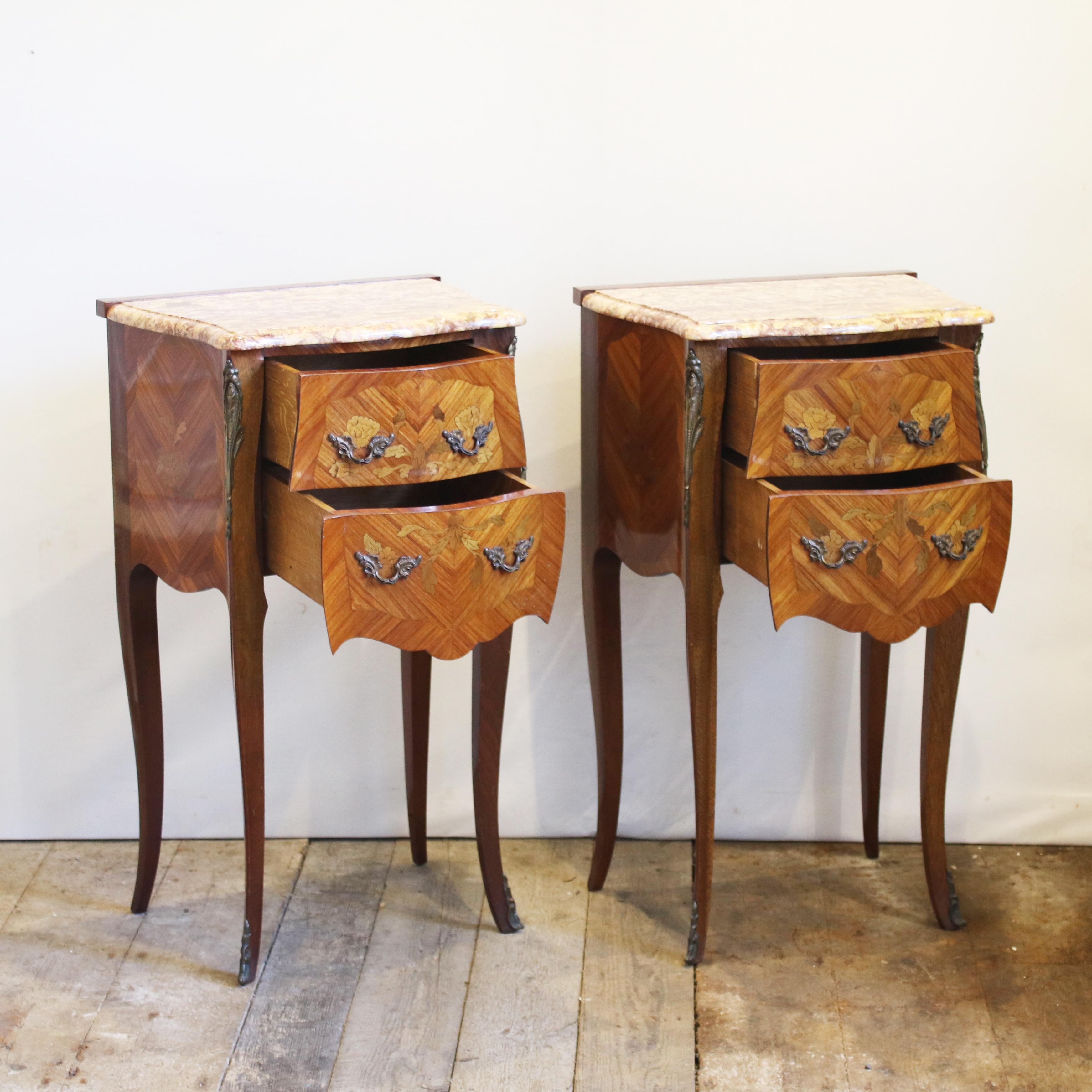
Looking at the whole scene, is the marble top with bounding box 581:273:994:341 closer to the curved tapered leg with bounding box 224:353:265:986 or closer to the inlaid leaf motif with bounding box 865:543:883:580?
the inlaid leaf motif with bounding box 865:543:883:580

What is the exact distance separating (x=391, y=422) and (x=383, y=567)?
17cm

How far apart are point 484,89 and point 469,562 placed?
0.85 m

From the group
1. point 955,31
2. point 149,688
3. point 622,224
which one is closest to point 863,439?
point 622,224

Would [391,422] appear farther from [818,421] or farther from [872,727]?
[872,727]

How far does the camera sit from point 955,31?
209 cm

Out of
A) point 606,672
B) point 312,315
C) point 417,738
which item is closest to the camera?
point 312,315

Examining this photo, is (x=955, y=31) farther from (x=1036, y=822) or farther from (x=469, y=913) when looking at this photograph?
(x=469, y=913)

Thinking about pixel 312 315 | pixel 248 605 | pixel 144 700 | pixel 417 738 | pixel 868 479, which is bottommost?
pixel 417 738

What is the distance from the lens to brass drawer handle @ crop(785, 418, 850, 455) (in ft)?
5.47

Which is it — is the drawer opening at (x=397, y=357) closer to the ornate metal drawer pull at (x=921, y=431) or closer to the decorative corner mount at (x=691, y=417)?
the decorative corner mount at (x=691, y=417)

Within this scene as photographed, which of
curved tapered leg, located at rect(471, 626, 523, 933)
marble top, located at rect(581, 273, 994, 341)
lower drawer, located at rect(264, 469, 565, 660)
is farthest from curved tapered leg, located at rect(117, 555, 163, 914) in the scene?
marble top, located at rect(581, 273, 994, 341)

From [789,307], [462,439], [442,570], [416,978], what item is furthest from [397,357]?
[416,978]

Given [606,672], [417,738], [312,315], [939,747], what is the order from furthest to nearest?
1. [417,738]
2. [606,672]
3. [939,747]
4. [312,315]

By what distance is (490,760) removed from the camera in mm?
1938
